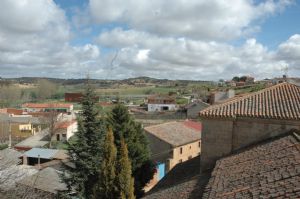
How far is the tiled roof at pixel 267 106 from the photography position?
13.1m

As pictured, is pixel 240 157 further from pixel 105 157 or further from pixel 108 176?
pixel 105 157

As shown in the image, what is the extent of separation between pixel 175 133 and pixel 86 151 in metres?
15.8

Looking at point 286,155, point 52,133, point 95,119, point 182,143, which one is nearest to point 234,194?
point 286,155

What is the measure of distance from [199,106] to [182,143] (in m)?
31.4

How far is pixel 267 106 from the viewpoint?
14047 mm

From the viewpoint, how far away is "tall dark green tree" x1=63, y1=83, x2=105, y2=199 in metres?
17.9

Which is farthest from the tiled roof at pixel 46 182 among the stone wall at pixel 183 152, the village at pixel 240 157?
the stone wall at pixel 183 152

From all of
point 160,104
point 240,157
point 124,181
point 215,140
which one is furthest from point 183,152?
point 160,104

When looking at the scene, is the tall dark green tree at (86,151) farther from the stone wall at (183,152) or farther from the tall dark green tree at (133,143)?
the stone wall at (183,152)

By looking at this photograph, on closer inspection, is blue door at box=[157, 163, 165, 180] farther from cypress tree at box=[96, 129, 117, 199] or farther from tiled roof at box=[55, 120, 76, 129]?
tiled roof at box=[55, 120, 76, 129]

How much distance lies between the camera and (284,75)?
18.6m

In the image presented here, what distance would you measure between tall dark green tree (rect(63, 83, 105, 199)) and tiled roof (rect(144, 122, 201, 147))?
482 inches

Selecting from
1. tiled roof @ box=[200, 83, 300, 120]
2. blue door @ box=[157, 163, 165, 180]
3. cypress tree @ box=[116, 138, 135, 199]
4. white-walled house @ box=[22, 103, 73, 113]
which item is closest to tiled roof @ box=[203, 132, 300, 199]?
tiled roof @ box=[200, 83, 300, 120]

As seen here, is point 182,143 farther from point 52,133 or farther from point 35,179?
point 52,133
